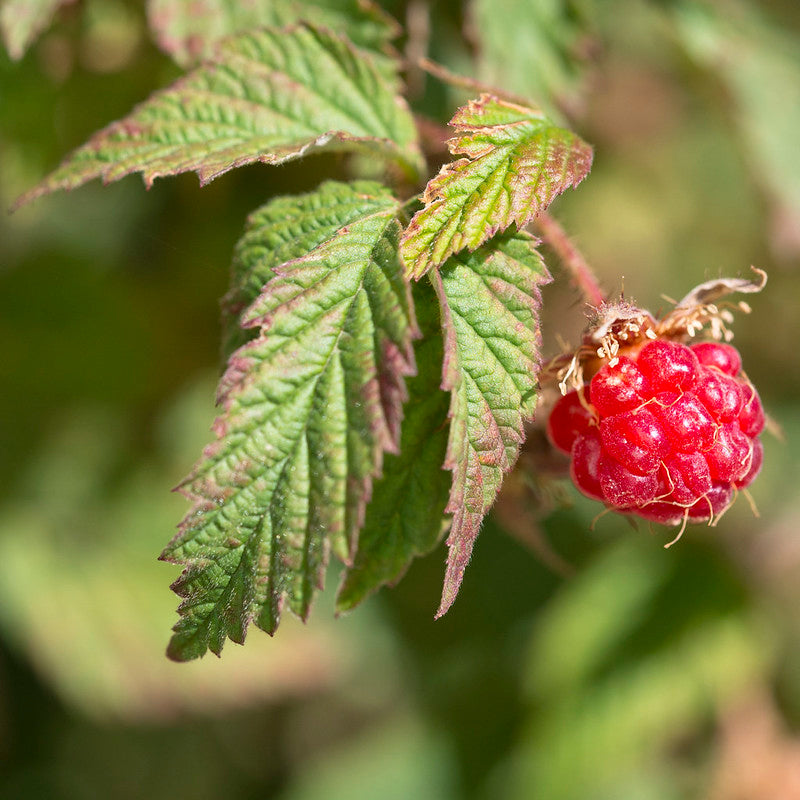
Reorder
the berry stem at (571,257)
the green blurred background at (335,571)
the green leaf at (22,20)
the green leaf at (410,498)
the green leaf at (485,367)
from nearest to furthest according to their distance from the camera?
the green leaf at (485,367), the green leaf at (410,498), the berry stem at (571,257), the green leaf at (22,20), the green blurred background at (335,571)

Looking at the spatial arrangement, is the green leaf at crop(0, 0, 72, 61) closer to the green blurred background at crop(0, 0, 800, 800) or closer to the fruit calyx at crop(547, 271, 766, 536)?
the green blurred background at crop(0, 0, 800, 800)

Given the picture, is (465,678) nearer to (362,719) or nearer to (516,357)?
(362,719)

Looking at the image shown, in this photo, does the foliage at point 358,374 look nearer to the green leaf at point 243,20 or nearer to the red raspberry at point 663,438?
the red raspberry at point 663,438

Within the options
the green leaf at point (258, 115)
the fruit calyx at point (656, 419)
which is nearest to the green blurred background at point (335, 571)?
the green leaf at point (258, 115)

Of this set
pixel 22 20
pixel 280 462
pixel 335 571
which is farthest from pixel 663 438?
pixel 335 571

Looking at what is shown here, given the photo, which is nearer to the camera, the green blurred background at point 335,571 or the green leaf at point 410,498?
the green leaf at point 410,498

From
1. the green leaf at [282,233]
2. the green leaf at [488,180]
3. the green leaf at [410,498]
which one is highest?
the green leaf at [488,180]

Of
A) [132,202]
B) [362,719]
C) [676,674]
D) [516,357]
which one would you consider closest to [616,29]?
[132,202]
